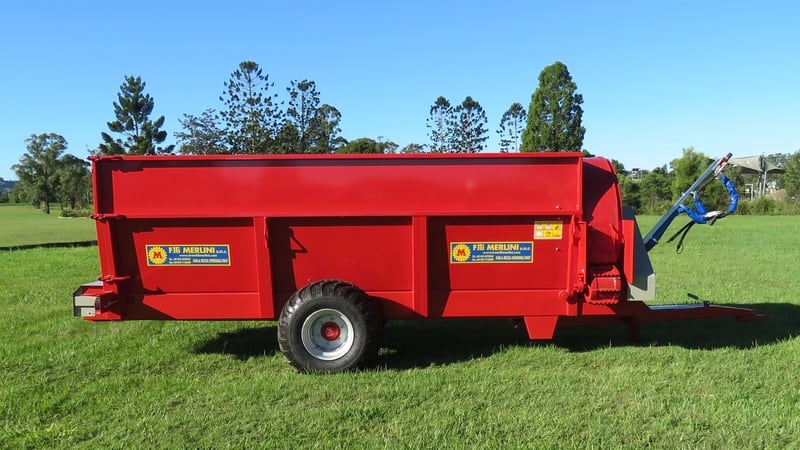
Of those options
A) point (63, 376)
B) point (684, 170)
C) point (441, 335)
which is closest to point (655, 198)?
point (684, 170)

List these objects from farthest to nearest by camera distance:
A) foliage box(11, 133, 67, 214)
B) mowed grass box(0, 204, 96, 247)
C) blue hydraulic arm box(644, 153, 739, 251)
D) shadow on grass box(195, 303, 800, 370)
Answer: foliage box(11, 133, 67, 214)
mowed grass box(0, 204, 96, 247)
shadow on grass box(195, 303, 800, 370)
blue hydraulic arm box(644, 153, 739, 251)

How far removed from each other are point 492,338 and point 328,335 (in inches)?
72.6

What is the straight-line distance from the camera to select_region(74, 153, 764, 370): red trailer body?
458 cm

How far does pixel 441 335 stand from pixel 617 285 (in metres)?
1.95

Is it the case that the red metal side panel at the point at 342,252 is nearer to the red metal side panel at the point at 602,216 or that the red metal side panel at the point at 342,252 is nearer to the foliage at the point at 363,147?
the red metal side panel at the point at 602,216

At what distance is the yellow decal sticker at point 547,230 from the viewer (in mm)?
Answer: 4621

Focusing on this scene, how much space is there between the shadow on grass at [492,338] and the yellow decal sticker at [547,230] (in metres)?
1.22

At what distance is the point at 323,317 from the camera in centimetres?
455

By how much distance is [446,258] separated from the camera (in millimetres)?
4684

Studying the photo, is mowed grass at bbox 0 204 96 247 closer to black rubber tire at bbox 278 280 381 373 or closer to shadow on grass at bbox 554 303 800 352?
black rubber tire at bbox 278 280 381 373

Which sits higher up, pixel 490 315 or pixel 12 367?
pixel 490 315

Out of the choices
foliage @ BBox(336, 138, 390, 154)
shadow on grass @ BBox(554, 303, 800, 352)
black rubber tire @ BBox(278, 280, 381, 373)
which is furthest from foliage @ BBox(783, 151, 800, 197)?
black rubber tire @ BBox(278, 280, 381, 373)

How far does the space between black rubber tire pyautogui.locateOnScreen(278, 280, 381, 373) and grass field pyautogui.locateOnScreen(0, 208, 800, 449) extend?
133 millimetres

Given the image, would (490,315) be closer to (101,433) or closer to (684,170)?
(101,433)
